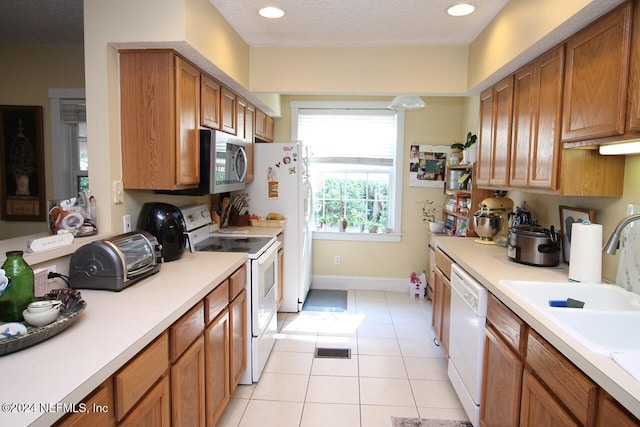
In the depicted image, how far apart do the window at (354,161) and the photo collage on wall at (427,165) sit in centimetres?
16

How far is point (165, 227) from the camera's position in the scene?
219 centimetres

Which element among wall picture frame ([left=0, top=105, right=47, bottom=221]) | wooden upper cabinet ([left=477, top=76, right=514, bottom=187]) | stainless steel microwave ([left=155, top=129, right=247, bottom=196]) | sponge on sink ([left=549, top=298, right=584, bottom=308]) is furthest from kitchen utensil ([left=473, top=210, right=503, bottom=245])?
wall picture frame ([left=0, top=105, right=47, bottom=221])

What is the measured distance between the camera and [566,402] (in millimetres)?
1251

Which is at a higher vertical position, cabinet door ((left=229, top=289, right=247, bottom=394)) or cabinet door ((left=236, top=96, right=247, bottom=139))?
cabinet door ((left=236, top=96, right=247, bottom=139))

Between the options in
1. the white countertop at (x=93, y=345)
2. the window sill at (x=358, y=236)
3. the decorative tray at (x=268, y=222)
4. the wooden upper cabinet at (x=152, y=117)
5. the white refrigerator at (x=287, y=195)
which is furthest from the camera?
the window sill at (x=358, y=236)

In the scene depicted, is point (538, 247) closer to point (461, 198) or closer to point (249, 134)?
point (461, 198)

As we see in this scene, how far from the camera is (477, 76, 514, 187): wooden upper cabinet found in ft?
8.37

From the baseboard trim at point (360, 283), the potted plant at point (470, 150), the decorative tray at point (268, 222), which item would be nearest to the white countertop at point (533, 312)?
the potted plant at point (470, 150)

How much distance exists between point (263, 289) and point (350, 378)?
34.0 inches

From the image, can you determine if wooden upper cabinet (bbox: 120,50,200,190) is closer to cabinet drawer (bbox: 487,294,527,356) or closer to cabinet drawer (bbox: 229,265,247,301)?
cabinet drawer (bbox: 229,265,247,301)

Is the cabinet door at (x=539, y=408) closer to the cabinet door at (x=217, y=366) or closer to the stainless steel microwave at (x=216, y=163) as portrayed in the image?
the cabinet door at (x=217, y=366)

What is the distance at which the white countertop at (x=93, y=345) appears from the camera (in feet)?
2.92

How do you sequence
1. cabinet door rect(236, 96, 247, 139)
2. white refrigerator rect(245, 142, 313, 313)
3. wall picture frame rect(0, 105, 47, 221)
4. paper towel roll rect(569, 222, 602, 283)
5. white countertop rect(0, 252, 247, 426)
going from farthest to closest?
1. white refrigerator rect(245, 142, 313, 313)
2. wall picture frame rect(0, 105, 47, 221)
3. cabinet door rect(236, 96, 247, 139)
4. paper towel roll rect(569, 222, 602, 283)
5. white countertop rect(0, 252, 247, 426)

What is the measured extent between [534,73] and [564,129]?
19.5 inches
